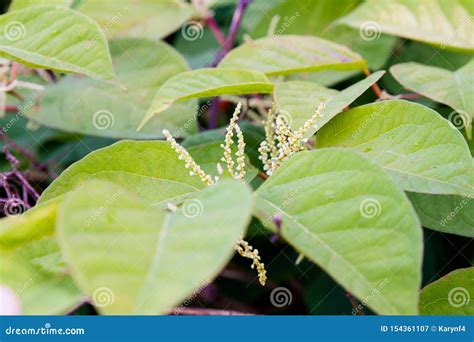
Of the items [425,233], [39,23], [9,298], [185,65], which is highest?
[39,23]

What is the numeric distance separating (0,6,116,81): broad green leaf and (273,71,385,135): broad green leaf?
0.26 metres

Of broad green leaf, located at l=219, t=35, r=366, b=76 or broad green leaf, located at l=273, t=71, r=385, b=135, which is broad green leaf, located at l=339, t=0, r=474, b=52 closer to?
broad green leaf, located at l=219, t=35, r=366, b=76

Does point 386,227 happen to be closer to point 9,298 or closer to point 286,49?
point 9,298

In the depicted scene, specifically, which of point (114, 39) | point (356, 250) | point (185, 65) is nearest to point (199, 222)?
point (356, 250)

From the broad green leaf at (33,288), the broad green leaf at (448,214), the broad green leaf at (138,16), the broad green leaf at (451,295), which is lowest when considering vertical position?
the broad green leaf at (451,295)

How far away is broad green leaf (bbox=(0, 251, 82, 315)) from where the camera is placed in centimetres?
63

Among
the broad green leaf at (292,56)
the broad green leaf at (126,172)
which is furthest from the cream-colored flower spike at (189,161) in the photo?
the broad green leaf at (292,56)

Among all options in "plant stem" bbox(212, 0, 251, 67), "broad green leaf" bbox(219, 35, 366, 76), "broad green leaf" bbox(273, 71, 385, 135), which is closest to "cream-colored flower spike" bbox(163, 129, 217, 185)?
"broad green leaf" bbox(273, 71, 385, 135)

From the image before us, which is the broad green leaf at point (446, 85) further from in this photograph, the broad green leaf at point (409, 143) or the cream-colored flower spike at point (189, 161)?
the cream-colored flower spike at point (189, 161)

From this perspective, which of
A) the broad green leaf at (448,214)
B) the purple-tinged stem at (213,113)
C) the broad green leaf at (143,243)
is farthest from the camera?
the purple-tinged stem at (213,113)

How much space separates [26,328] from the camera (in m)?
0.74

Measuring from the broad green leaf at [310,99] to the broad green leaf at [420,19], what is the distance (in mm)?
247

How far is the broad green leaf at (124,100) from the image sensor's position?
115 centimetres

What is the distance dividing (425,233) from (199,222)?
583 millimetres
